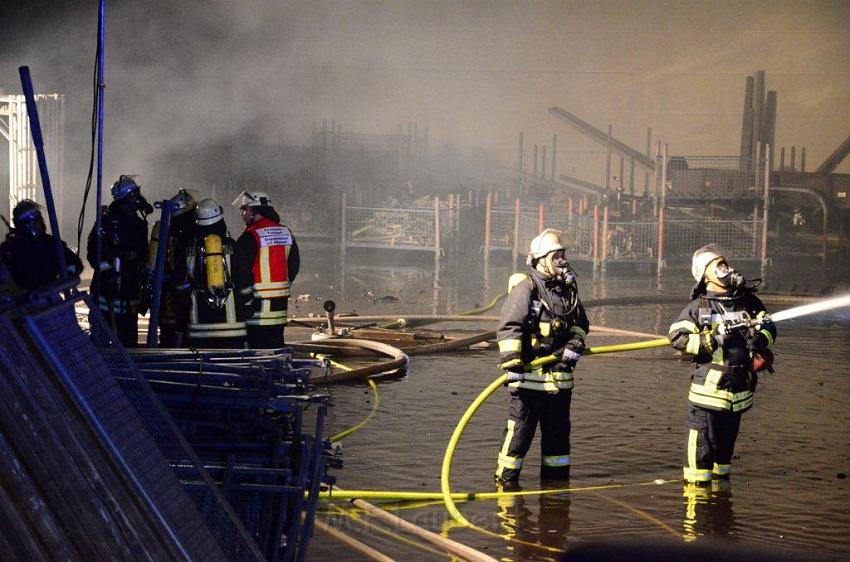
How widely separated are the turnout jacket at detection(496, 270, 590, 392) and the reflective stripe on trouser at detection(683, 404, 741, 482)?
2.59 feet

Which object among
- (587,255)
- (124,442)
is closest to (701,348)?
(124,442)

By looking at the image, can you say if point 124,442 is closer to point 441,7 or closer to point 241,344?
point 241,344

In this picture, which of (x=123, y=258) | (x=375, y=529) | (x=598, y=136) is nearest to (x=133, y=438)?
(x=375, y=529)

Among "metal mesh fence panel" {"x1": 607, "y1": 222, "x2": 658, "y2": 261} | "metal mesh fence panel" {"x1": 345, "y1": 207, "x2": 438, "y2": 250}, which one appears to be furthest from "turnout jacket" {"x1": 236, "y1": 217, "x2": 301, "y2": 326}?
"metal mesh fence panel" {"x1": 345, "y1": 207, "x2": 438, "y2": 250}

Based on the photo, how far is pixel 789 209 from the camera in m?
30.6

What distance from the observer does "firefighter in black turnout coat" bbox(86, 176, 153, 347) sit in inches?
351

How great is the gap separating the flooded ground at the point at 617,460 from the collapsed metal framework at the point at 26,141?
7298 millimetres

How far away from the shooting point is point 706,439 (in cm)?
722

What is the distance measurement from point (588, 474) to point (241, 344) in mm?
2664

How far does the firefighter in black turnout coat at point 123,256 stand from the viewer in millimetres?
8906

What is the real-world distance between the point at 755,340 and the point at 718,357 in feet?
0.78

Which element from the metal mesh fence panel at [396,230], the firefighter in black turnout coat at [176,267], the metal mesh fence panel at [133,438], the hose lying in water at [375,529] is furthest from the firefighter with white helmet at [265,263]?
the metal mesh fence panel at [396,230]

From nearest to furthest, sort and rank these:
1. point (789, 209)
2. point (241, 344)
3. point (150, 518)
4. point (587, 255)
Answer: point (150, 518), point (241, 344), point (587, 255), point (789, 209)

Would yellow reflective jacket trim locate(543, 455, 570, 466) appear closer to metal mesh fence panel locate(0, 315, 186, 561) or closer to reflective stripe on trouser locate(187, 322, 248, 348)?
reflective stripe on trouser locate(187, 322, 248, 348)
